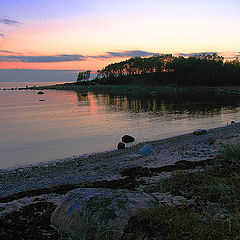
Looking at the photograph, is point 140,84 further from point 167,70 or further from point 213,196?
point 213,196

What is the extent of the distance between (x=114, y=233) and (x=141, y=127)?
23380 millimetres

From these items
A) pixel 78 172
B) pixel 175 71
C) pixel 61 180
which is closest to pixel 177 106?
pixel 78 172

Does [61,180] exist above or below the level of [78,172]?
above

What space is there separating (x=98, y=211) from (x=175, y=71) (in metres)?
129

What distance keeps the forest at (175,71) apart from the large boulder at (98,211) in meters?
120

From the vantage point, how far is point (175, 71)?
417ft

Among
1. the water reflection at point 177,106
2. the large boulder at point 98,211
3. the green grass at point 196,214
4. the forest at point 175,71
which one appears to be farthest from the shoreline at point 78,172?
the forest at point 175,71

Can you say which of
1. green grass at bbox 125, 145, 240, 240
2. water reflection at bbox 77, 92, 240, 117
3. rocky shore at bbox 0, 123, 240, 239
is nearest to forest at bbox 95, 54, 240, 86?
water reflection at bbox 77, 92, 240, 117

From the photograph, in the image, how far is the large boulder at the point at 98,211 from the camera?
4379 millimetres

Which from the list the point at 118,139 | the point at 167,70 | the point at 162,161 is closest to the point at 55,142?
the point at 118,139

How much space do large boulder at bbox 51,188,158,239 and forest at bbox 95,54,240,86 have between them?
120 metres

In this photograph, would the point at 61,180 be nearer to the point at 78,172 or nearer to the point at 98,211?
the point at 78,172

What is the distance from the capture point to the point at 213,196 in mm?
5699

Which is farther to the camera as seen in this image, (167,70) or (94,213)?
(167,70)
